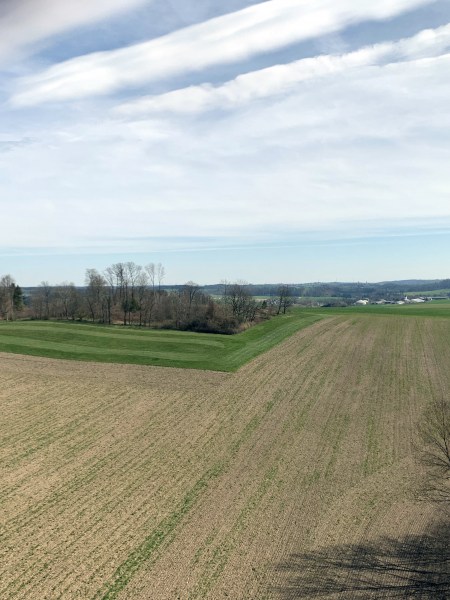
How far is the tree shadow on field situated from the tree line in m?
62.3

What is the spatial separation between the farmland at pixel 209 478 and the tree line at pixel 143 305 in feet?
112

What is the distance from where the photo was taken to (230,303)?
10362 centimetres

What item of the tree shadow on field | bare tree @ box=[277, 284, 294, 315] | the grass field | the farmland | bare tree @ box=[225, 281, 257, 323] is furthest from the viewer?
bare tree @ box=[277, 284, 294, 315]

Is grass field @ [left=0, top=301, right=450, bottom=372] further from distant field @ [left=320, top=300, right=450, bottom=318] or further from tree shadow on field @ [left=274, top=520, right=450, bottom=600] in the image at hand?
distant field @ [left=320, top=300, right=450, bottom=318]

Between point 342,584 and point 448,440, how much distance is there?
37.2ft

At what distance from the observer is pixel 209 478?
3075cm

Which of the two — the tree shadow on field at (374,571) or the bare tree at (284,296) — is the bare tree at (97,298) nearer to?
the bare tree at (284,296)

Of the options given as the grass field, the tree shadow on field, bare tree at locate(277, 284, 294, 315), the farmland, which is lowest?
the tree shadow on field

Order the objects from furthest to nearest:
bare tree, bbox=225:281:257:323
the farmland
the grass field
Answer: bare tree, bbox=225:281:257:323 < the grass field < the farmland

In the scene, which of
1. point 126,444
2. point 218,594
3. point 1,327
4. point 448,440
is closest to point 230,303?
point 1,327

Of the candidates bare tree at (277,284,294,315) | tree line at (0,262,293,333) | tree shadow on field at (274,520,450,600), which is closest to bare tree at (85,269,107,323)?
tree line at (0,262,293,333)

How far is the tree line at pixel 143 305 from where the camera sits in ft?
302

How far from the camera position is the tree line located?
92188 mm

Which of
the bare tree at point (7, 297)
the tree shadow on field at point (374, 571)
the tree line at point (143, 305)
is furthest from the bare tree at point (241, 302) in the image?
the tree shadow on field at point (374, 571)
